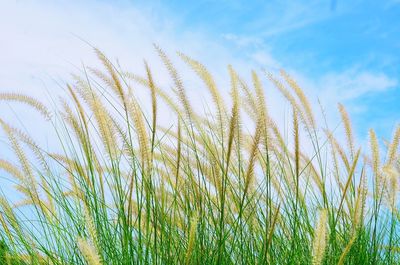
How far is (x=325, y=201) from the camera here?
2.67 meters

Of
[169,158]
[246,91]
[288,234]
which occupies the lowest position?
[288,234]

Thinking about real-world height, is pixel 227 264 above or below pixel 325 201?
below

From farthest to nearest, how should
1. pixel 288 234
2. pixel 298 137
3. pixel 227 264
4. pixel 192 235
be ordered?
pixel 288 234 → pixel 227 264 → pixel 298 137 → pixel 192 235

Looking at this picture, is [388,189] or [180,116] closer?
[180,116]

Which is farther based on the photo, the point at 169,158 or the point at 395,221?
the point at 395,221

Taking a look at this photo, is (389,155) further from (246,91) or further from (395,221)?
(246,91)

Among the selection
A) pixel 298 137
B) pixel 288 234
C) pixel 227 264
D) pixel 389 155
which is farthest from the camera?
pixel 288 234

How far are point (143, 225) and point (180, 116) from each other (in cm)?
45

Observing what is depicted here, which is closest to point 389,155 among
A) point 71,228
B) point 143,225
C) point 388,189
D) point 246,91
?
point 388,189

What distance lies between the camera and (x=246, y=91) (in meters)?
2.37

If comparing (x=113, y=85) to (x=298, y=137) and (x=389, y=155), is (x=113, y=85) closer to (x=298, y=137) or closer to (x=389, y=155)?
(x=298, y=137)

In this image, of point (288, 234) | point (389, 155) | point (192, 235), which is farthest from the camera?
point (288, 234)

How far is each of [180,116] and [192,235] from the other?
3.51 ft

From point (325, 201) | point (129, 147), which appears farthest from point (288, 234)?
point (129, 147)
